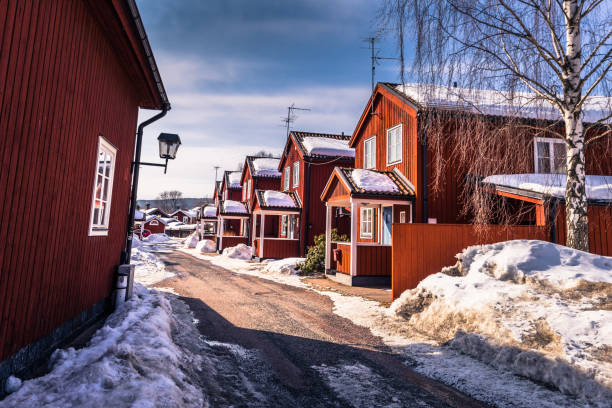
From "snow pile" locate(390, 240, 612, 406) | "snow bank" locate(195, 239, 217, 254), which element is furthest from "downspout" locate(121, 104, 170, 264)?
"snow bank" locate(195, 239, 217, 254)

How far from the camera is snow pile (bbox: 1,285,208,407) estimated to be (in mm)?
2795

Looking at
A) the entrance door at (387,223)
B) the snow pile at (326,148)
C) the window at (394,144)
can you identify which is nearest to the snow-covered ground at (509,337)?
the entrance door at (387,223)

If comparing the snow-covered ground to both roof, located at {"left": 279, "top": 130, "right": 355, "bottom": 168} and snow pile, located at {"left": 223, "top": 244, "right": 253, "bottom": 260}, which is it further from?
snow pile, located at {"left": 223, "top": 244, "right": 253, "bottom": 260}

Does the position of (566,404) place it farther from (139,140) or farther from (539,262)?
(139,140)

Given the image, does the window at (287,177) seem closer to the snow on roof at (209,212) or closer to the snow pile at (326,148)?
the snow pile at (326,148)

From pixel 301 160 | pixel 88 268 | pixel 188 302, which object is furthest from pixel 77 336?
pixel 301 160

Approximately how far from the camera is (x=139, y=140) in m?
7.66

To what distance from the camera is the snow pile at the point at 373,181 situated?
1264 cm

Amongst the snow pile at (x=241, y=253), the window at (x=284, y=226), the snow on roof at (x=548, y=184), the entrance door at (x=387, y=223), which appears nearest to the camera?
the snow on roof at (x=548, y=184)

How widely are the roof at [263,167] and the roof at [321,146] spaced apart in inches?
203

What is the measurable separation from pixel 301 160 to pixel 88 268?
17.3 m

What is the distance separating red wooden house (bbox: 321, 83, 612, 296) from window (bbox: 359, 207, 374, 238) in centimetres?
3

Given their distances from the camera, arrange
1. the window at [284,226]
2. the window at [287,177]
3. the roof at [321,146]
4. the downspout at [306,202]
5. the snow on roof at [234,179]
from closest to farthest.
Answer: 1. the downspout at [306,202]
2. the roof at [321,146]
3. the window at [284,226]
4. the window at [287,177]
5. the snow on roof at [234,179]

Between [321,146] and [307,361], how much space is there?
18.0 m
